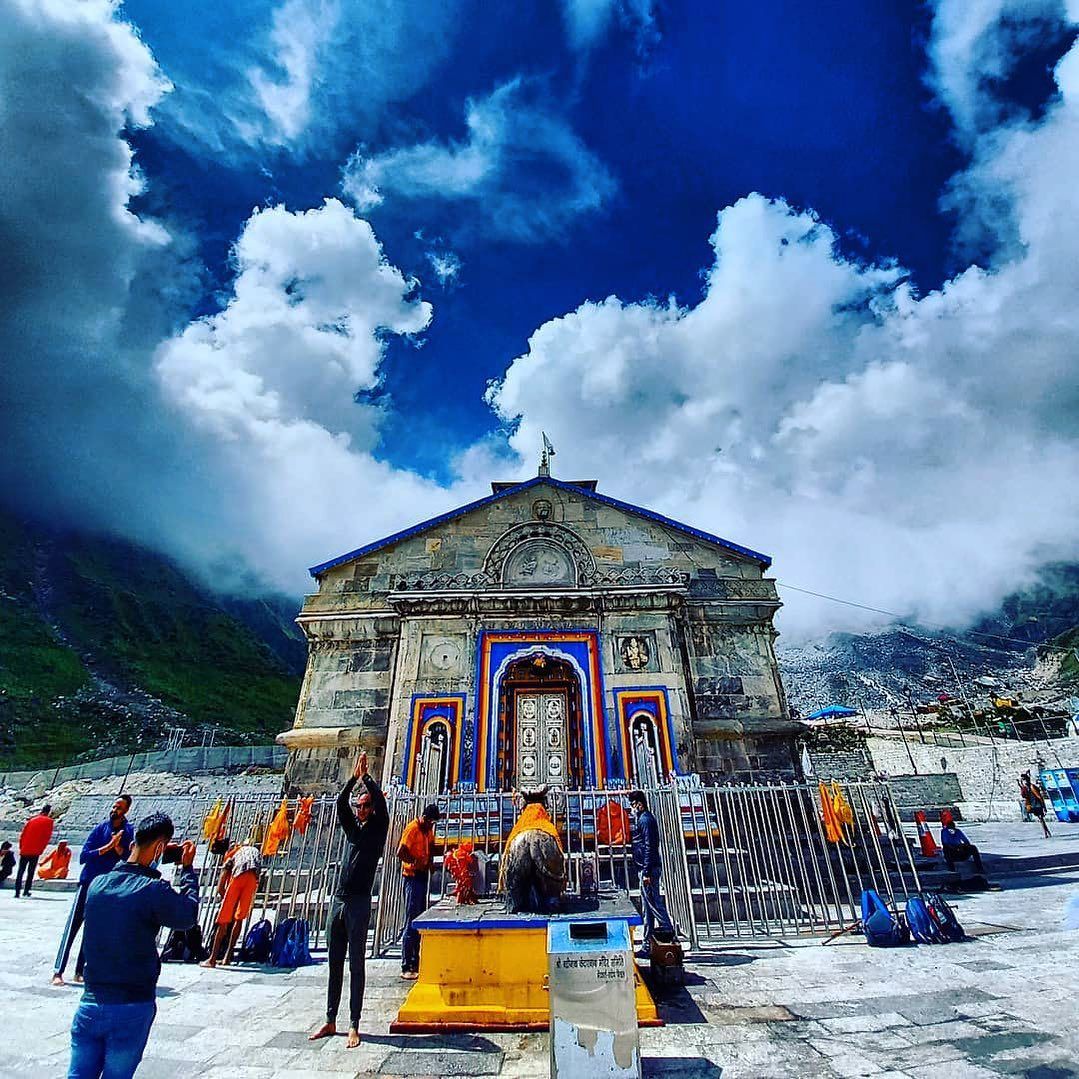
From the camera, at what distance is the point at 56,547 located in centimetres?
7588

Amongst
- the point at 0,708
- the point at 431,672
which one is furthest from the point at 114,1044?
the point at 0,708

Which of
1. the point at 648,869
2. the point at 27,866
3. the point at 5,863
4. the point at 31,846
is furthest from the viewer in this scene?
the point at 5,863

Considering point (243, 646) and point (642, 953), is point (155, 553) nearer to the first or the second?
point (243, 646)

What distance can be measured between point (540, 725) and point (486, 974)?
10650 mm

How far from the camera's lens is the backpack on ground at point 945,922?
7207mm

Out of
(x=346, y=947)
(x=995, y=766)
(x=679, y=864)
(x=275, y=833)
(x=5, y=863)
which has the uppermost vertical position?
(x=995, y=766)

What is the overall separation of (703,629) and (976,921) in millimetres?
8147

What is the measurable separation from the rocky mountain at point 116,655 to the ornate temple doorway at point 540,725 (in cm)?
4329

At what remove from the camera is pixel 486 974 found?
16.4 ft

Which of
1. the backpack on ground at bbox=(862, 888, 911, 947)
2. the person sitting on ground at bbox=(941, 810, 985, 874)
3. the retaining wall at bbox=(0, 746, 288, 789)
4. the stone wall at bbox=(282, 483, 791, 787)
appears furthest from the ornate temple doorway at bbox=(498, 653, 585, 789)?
the retaining wall at bbox=(0, 746, 288, 789)

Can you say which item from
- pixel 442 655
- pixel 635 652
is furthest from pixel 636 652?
pixel 442 655

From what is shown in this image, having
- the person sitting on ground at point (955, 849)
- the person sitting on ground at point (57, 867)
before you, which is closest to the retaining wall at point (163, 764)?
the person sitting on ground at point (57, 867)

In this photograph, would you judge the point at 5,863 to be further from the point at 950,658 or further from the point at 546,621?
the point at 950,658

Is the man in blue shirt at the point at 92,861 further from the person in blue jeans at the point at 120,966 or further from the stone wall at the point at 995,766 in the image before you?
the stone wall at the point at 995,766
